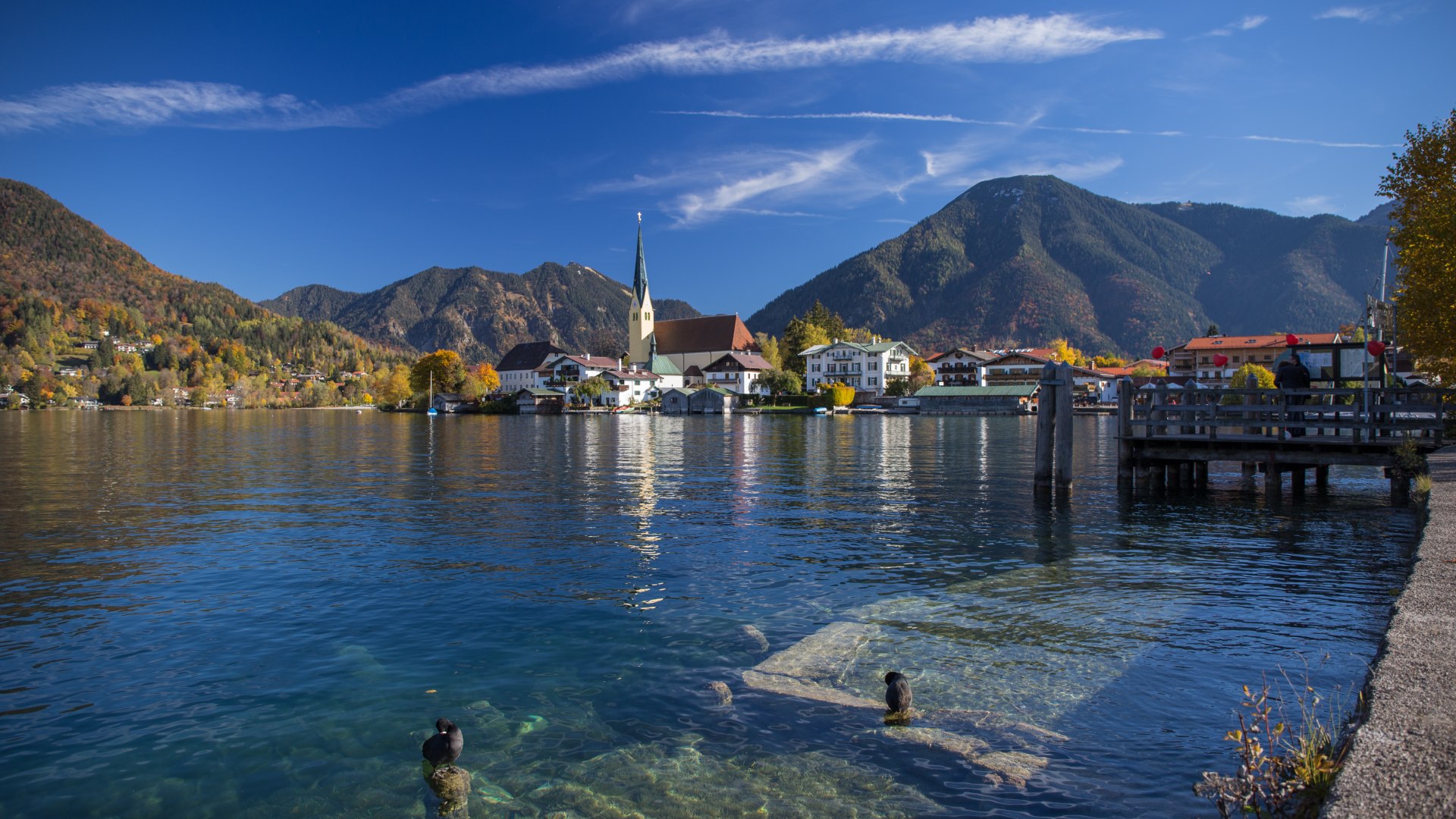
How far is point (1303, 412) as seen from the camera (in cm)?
2372

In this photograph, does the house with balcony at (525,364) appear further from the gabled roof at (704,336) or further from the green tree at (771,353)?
the green tree at (771,353)

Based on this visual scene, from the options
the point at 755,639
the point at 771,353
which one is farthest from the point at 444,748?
the point at 771,353

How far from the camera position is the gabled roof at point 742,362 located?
6329 inches

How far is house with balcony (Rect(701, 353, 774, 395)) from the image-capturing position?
159 meters

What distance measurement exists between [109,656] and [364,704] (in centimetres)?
432

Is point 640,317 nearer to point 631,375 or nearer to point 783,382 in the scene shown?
point 631,375

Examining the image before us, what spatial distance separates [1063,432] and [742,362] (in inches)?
5366

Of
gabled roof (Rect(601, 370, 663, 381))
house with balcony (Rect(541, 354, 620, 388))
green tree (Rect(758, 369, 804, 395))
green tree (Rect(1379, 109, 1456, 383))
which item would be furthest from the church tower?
green tree (Rect(1379, 109, 1456, 383))

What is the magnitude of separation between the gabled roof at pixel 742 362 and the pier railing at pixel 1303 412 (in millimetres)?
133538

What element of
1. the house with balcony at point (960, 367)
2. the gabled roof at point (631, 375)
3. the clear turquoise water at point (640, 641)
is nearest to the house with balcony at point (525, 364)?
the gabled roof at point (631, 375)

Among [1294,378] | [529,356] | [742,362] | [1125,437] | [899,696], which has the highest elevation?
[529,356]

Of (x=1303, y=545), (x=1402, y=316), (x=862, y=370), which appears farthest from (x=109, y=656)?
(x=862, y=370)

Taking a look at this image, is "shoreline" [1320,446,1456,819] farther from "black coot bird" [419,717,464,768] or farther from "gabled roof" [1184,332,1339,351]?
"gabled roof" [1184,332,1339,351]

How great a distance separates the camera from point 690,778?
7398mm
